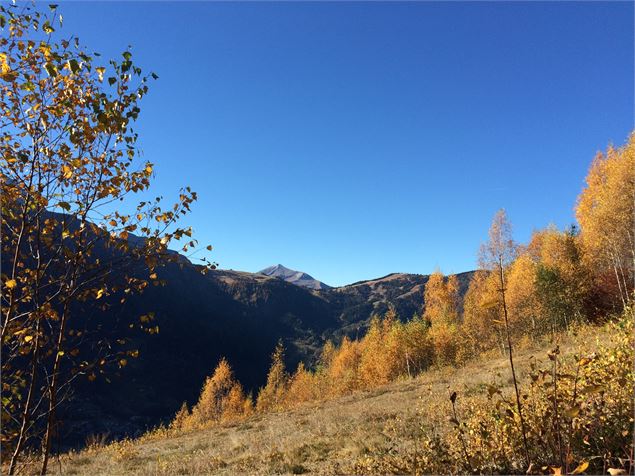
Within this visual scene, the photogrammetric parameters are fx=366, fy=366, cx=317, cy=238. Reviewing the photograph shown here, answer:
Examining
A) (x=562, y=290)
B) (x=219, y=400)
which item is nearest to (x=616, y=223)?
(x=562, y=290)

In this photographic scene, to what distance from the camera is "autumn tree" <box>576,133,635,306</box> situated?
2642cm

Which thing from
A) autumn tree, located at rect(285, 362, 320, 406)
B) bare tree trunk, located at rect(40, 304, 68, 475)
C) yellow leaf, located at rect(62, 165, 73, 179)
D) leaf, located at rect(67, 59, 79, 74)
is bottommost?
autumn tree, located at rect(285, 362, 320, 406)

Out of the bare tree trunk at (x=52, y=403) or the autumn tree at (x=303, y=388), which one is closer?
the bare tree trunk at (x=52, y=403)

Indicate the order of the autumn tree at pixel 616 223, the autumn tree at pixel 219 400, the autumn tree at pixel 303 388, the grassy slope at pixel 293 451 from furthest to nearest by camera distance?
the autumn tree at pixel 303 388
the autumn tree at pixel 219 400
the autumn tree at pixel 616 223
the grassy slope at pixel 293 451

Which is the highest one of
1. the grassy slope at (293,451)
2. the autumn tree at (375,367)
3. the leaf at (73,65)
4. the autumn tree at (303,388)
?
the leaf at (73,65)

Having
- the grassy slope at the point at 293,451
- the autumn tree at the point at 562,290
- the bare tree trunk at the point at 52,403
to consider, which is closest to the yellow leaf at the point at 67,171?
the bare tree trunk at the point at 52,403

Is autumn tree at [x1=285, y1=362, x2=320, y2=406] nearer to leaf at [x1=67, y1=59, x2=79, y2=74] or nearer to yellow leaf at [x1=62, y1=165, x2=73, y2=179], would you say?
yellow leaf at [x1=62, y1=165, x2=73, y2=179]

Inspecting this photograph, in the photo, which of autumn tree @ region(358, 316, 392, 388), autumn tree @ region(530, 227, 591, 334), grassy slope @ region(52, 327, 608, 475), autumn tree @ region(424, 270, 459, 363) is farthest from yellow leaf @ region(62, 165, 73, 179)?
autumn tree @ region(358, 316, 392, 388)

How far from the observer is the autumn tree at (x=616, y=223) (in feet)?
86.7

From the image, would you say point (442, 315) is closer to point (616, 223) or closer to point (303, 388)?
point (616, 223)

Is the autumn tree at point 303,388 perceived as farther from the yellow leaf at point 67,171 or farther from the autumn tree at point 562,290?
the yellow leaf at point 67,171

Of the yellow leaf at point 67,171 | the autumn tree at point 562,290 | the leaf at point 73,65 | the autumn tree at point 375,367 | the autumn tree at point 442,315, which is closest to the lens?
the leaf at point 73,65

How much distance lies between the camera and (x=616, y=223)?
27969mm

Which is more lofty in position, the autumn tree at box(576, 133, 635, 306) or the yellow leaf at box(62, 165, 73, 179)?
the autumn tree at box(576, 133, 635, 306)
